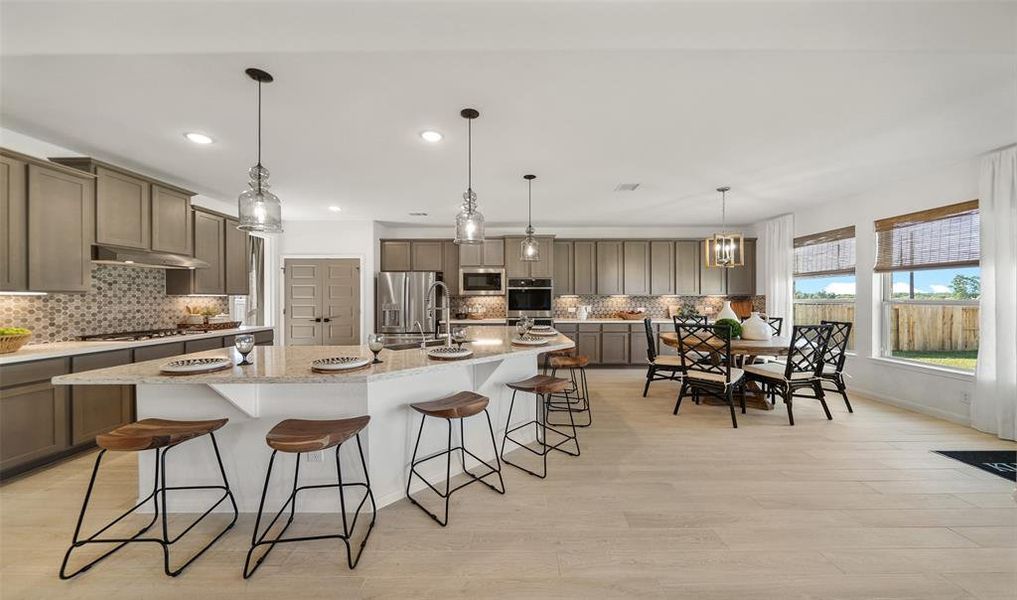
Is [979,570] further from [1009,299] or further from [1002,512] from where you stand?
[1009,299]

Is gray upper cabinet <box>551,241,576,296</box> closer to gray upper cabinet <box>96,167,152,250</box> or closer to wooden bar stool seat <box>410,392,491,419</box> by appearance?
wooden bar stool seat <box>410,392,491,419</box>

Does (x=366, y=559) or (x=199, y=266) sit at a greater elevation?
(x=199, y=266)

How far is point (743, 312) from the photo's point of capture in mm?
6480

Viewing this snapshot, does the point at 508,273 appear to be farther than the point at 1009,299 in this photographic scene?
Yes

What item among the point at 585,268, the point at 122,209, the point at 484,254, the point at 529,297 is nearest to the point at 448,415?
the point at 122,209

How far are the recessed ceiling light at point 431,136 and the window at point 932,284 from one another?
485 cm

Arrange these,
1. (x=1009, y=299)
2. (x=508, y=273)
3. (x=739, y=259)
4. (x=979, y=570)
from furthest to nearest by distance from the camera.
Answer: (x=508, y=273) < (x=739, y=259) < (x=1009, y=299) < (x=979, y=570)

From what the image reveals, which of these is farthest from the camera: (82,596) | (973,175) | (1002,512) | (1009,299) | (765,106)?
(973,175)

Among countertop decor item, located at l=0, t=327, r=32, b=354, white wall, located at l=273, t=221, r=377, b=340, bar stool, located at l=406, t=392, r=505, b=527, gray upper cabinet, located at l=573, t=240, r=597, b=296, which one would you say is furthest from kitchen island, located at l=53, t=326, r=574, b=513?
gray upper cabinet, located at l=573, t=240, r=597, b=296

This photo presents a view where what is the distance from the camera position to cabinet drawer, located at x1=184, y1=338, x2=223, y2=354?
12.3ft

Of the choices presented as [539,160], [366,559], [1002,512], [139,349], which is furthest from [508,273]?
[1002,512]

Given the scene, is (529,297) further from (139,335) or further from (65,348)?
(65,348)

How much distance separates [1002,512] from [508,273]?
17.4 ft

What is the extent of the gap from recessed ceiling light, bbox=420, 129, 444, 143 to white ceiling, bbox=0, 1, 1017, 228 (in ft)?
0.31
